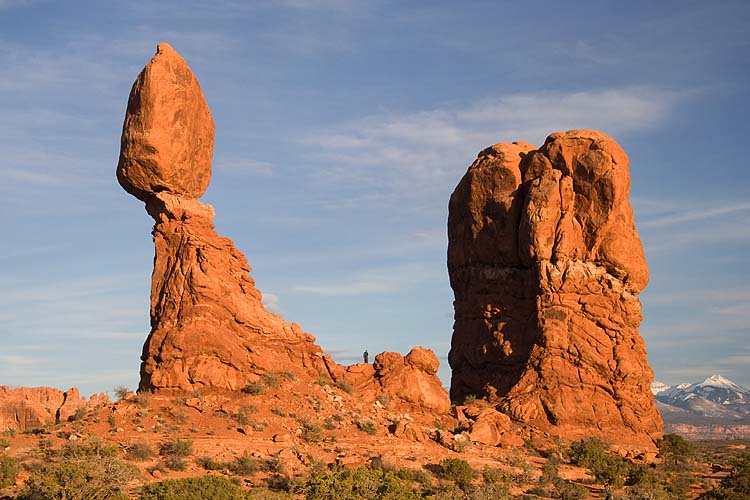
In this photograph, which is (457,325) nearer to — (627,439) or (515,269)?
(515,269)

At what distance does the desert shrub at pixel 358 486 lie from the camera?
27.4 metres

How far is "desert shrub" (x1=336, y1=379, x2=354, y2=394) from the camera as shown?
124 ft

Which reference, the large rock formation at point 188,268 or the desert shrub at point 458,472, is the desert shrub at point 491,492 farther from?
the large rock formation at point 188,268

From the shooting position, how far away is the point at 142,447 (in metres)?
30.5

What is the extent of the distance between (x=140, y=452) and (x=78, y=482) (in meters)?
3.96

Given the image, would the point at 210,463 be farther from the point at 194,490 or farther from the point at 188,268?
the point at 188,268

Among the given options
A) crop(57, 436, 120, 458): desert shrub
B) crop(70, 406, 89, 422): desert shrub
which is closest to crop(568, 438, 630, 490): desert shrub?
crop(57, 436, 120, 458): desert shrub

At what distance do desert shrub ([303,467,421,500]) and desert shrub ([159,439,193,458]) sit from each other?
4023 mm

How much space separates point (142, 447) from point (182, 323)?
560 centimetres

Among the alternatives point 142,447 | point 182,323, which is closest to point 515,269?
point 182,323

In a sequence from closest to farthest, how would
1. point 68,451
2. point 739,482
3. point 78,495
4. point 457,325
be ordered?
point 78,495
point 68,451
point 739,482
point 457,325

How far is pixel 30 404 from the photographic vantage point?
166 ft

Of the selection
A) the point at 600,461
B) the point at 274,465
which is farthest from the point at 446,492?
the point at 600,461

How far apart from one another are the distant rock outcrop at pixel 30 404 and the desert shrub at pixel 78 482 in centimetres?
2100
